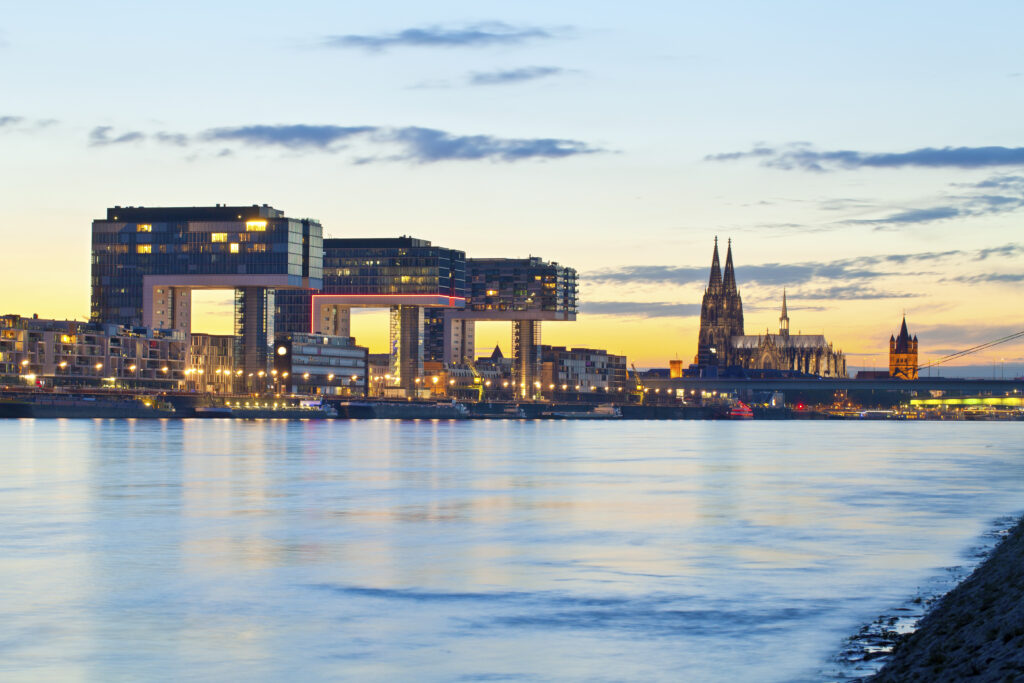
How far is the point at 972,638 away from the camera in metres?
16.4

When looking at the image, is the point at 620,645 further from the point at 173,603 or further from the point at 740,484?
the point at 740,484

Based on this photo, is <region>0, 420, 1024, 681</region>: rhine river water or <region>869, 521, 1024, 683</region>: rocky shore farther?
<region>0, 420, 1024, 681</region>: rhine river water

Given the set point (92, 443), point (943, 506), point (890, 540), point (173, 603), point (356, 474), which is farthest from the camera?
point (92, 443)

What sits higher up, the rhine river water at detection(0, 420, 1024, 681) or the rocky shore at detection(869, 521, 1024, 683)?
the rocky shore at detection(869, 521, 1024, 683)

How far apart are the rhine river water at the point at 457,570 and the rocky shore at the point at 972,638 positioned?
1.27 meters

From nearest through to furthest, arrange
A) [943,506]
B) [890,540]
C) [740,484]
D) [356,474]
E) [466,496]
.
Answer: [890,540], [943,506], [466,496], [740,484], [356,474]

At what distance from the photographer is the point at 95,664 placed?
17.7m

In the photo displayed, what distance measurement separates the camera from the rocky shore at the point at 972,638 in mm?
14359

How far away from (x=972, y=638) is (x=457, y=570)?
12469mm

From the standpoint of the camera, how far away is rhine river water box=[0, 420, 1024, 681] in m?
18.3

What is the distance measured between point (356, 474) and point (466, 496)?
13545 mm

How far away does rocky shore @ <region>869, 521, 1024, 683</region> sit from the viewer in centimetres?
1436

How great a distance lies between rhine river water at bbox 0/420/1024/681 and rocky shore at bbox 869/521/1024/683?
1268mm

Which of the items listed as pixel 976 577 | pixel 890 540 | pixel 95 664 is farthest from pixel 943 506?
pixel 95 664
